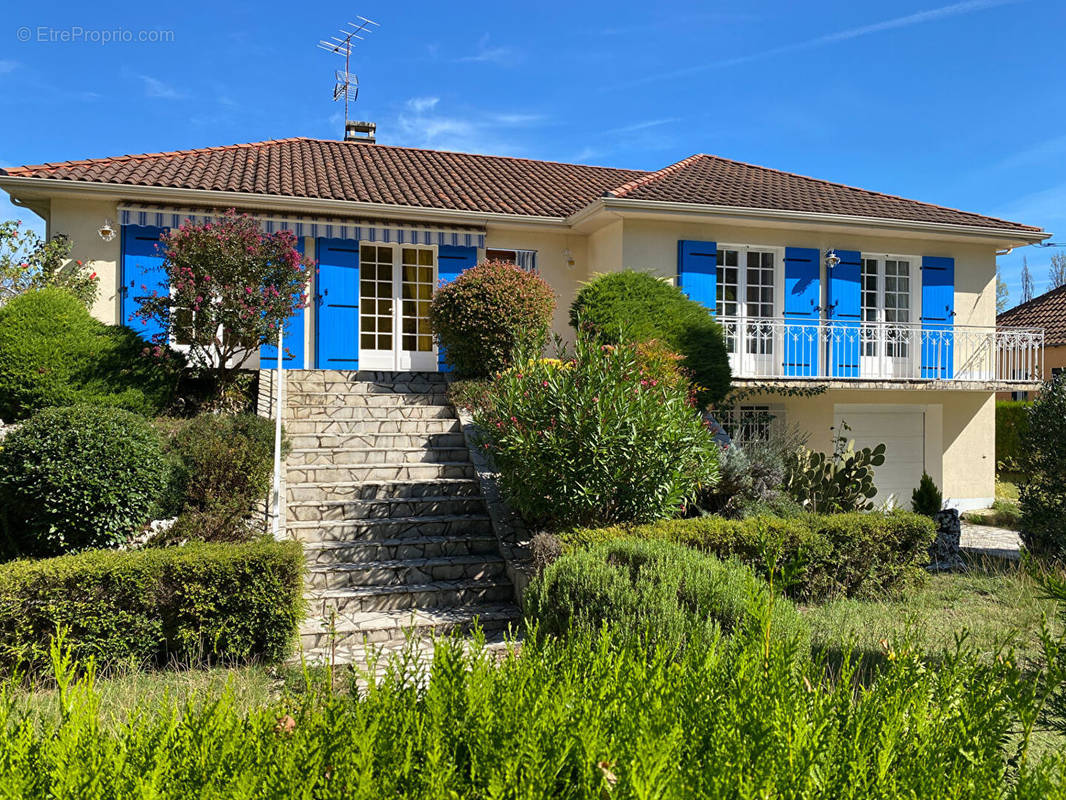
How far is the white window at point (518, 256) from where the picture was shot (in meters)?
15.3

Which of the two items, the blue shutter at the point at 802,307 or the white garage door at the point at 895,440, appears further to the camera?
the white garage door at the point at 895,440

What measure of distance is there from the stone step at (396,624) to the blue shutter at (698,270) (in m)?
8.73

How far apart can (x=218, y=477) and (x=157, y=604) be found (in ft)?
8.75

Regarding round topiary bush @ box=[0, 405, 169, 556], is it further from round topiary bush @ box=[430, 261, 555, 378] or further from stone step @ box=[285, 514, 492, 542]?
round topiary bush @ box=[430, 261, 555, 378]

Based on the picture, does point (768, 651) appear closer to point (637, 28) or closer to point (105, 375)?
point (637, 28)

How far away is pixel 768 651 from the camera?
2738mm

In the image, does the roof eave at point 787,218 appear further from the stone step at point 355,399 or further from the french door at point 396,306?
the stone step at point 355,399

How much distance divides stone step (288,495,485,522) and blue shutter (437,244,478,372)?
19.8 feet

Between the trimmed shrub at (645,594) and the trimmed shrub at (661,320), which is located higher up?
the trimmed shrub at (661,320)

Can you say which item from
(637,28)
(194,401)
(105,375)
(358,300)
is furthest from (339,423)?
(637,28)

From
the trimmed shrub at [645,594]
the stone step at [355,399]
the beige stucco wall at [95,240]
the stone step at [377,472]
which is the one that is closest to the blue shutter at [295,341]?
the stone step at [355,399]

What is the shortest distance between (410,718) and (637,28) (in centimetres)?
878

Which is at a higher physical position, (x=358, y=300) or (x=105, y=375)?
(x=358, y=300)

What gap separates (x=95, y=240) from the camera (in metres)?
13.0
